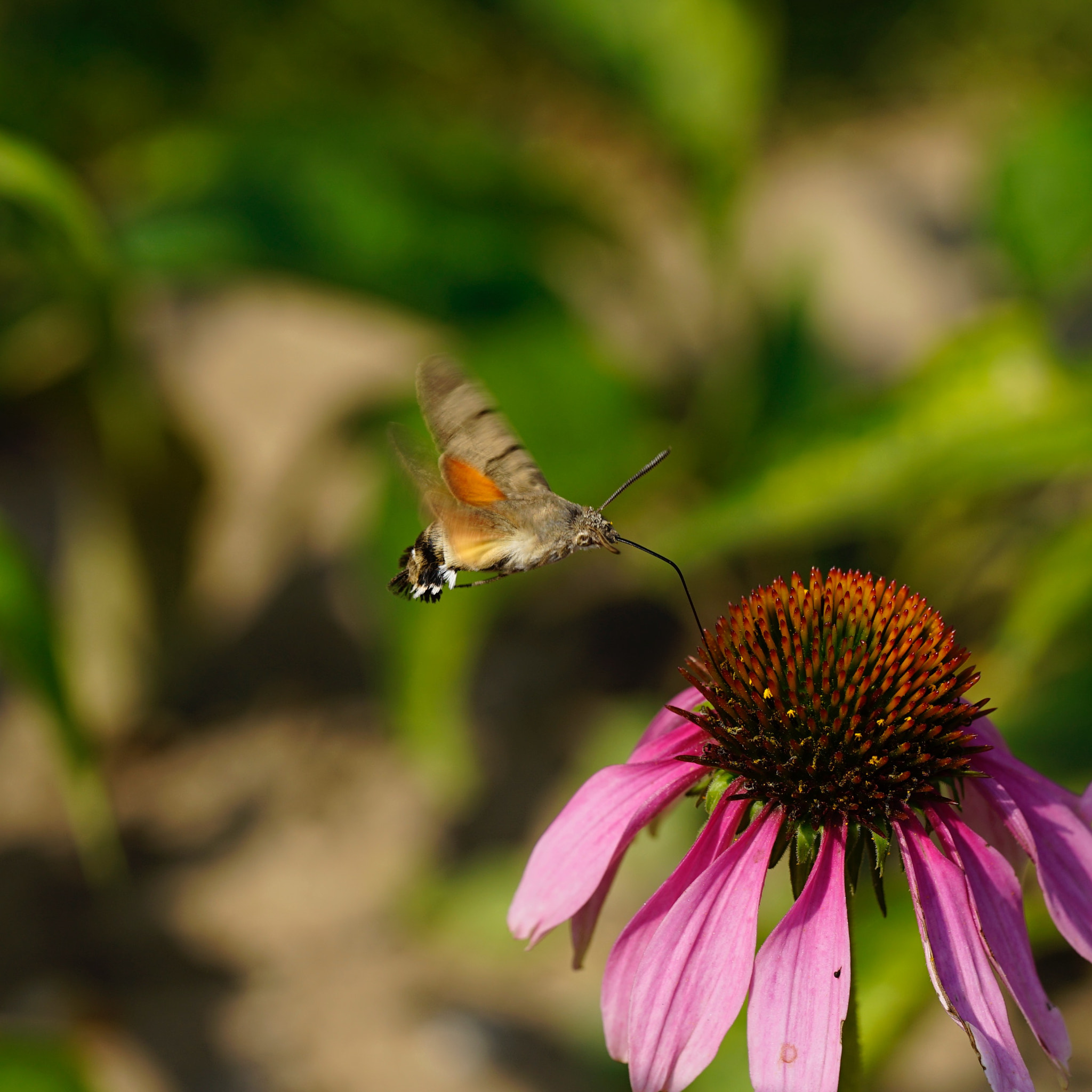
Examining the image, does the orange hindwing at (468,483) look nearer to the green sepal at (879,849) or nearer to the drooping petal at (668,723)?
the drooping petal at (668,723)

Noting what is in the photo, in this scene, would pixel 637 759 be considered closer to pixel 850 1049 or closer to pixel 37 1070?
pixel 850 1049

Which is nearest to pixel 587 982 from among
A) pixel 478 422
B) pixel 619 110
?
pixel 478 422

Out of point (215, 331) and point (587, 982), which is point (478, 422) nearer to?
point (587, 982)

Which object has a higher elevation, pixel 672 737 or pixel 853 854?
pixel 672 737

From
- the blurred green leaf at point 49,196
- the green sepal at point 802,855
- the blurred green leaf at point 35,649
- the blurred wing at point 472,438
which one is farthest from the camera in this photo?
the blurred green leaf at point 49,196

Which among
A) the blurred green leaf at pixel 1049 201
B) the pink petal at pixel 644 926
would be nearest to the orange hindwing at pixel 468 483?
the pink petal at pixel 644 926

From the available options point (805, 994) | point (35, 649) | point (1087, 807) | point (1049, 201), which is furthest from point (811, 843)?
point (1049, 201)

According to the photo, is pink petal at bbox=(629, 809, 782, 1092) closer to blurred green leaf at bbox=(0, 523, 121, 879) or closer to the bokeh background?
the bokeh background
